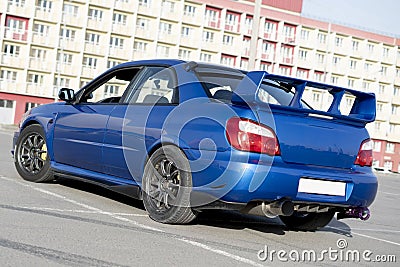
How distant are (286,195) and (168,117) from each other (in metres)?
1.26

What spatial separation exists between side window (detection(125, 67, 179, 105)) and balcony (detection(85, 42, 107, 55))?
201 ft

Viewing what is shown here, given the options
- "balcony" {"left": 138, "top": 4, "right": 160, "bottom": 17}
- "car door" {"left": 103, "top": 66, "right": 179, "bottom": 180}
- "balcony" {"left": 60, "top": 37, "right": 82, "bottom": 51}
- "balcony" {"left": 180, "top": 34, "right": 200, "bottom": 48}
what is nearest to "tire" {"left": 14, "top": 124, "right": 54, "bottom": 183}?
"car door" {"left": 103, "top": 66, "right": 179, "bottom": 180}

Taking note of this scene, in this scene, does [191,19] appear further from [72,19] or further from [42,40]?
[42,40]

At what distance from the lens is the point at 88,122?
6.85 meters

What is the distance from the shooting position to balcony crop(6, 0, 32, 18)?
62.6 meters

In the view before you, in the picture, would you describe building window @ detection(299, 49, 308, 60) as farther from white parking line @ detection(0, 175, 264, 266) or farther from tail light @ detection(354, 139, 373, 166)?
tail light @ detection(354, 139, 373, 166)

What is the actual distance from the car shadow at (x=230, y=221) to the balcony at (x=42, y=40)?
191 feet

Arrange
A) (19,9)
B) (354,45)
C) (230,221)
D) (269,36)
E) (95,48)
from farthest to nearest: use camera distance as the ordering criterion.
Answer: (354,45)
(269,36)
(95,48)
(19,9)
(230,221)

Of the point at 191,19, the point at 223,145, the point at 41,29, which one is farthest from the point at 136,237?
the point at 191,19

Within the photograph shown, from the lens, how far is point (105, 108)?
6.74 m

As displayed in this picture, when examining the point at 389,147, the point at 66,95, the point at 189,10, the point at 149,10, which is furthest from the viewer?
the point at 389,147

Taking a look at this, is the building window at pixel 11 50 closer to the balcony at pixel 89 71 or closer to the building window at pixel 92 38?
the balcony at pixel 89 71

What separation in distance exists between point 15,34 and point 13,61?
257 cm

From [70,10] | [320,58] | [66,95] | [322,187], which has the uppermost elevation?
[70,10]
